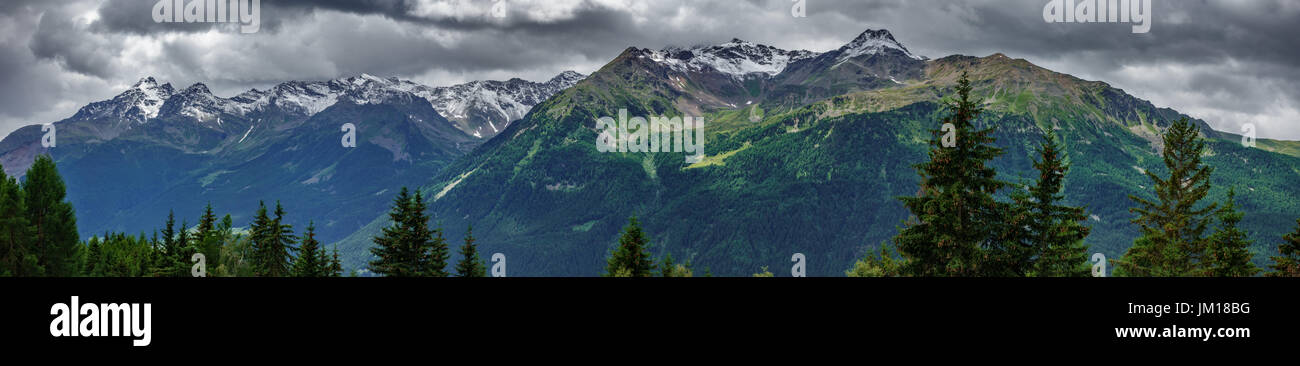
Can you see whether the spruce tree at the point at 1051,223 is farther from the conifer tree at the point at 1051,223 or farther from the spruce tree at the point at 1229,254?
the spruce tree at the point at 1229,254

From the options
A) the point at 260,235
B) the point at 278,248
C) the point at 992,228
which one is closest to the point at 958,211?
the point at 992,228

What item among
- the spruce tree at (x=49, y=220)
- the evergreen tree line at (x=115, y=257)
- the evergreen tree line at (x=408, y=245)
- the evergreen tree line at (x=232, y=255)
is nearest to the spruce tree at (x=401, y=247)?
the evergreen tree line at (x=408, y=245)

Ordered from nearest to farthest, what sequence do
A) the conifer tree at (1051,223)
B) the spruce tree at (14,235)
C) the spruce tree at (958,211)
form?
1. the spruce tree at (958,211)
2. the conifer tree at (1051,223)
3. the spruce tree at (14,235)

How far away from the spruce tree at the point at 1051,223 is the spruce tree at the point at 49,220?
7671 cm

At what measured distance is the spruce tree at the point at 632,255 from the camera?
187ft

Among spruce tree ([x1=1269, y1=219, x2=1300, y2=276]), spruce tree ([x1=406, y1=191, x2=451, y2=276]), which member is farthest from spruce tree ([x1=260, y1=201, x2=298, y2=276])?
spruce tree ([x1=1269, y1=219, x2=1300, y2=276])
